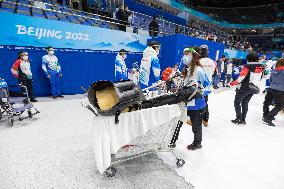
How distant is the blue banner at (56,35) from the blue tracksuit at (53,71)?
0.60 meters

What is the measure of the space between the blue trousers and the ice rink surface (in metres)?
2.27

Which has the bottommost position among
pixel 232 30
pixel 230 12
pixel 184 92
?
pixel 184 92

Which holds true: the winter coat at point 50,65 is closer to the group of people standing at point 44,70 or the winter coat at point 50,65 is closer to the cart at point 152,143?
the group of people standing at point 44,70

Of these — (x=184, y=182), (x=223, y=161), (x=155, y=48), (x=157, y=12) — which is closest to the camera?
(x=184, y=182)

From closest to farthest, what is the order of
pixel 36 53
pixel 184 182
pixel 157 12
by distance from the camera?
1. pixel 184 182
2. pixel 36 53
3. pixel 157 12

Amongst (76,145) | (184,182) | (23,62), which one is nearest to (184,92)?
(184,182)

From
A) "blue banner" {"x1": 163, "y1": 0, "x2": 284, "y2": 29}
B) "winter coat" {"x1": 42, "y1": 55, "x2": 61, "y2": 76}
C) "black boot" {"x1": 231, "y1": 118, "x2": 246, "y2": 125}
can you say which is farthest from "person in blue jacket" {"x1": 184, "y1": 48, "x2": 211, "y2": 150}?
"blue banner" {"x1": 163, "y1": 0, "x2": 284, "y2": 29}

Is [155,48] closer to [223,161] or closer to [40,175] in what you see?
[223,161]

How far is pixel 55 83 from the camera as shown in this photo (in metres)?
7.06

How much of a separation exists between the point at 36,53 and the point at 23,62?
3.11 ft

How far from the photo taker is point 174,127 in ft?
9.11

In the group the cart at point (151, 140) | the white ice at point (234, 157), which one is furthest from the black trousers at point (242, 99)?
the cart at point (151, 140)

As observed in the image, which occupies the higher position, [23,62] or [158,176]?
[23,62]

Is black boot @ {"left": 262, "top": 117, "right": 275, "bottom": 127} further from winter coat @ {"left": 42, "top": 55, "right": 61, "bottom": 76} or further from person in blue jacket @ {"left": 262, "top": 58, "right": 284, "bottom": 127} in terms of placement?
winter coat @ {"left": 42, "top": 55, "right": 61, "bottom": 76}
